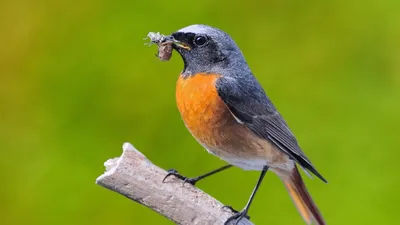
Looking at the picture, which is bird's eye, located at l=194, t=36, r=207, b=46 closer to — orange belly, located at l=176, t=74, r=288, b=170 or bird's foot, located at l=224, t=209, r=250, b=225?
orange belly, located at l=176, t=74, r=288, b=170

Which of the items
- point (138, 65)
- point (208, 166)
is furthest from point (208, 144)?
point (138, 65)

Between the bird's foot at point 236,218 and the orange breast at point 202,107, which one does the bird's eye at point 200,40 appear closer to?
the orange breast at point 202,107

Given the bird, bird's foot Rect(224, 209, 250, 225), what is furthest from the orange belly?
bird's foot Rect(224, 209, 250, 225)

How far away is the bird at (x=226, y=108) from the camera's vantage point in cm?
194

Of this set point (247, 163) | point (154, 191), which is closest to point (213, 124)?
point (247, 163)

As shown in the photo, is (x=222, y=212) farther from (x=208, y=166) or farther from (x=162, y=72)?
(x=162, y=72)

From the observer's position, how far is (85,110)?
9.36 ft

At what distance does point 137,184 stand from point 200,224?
183mm

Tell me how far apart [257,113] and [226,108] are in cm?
12

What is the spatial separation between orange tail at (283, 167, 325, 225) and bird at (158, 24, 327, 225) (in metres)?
0.14

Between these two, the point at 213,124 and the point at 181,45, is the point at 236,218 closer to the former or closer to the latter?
the point at 213,124

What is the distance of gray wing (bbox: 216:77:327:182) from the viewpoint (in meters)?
1.98

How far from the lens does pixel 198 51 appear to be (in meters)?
1.96

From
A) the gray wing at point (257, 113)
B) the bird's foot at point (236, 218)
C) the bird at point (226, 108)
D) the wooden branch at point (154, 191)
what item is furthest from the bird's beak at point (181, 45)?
the bird's foot at point (236, 218)
